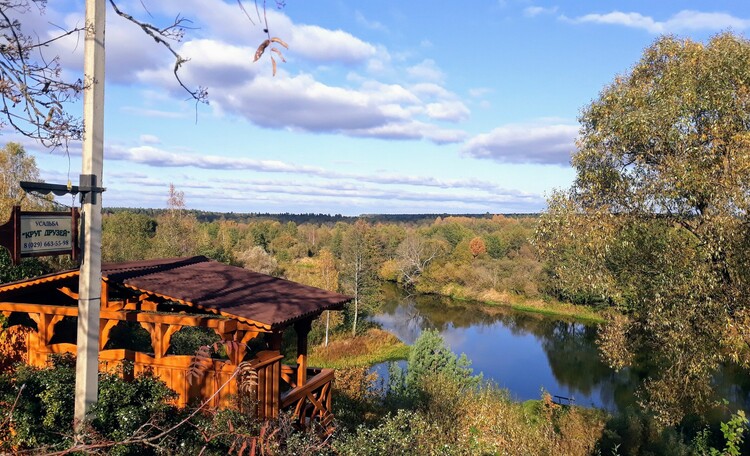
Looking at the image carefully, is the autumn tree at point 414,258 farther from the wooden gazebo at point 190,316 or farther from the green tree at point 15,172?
the wooden gazebo at point 190,316

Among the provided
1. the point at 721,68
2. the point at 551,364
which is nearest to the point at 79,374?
the point at 721,68

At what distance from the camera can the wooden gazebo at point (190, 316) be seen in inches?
289

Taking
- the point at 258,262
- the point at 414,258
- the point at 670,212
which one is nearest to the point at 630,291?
the point at 670,212

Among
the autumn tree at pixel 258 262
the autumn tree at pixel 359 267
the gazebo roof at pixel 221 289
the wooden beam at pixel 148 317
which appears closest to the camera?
the wooden beam at pixel 148 317

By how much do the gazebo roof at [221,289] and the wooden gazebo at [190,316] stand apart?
2 centimetres

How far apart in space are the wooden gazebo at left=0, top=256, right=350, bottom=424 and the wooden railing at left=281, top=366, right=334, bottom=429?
0.02 meters

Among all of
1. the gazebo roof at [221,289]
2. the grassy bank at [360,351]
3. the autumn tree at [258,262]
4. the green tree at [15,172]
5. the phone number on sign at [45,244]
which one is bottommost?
the grassy bank at [360,351]

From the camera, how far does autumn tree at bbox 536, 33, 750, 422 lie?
8.82 meters

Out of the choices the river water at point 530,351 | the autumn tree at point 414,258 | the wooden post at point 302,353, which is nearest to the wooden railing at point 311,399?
the wooden post at point 302,353

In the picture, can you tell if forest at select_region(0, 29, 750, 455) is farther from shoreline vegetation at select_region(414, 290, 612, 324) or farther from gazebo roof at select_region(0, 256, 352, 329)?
shoreline vegetation at select_region(414, 290, 612, 324)

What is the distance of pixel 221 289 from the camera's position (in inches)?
332

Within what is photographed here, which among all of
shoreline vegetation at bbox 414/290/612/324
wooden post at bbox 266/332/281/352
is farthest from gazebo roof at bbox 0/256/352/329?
shoreline vegetation at bbox 414/290/612/324

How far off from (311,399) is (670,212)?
7.57 m

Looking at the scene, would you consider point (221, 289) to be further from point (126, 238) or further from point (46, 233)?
point (126, 238)
